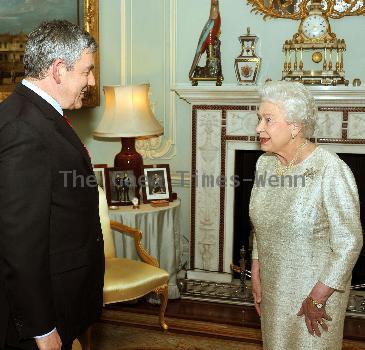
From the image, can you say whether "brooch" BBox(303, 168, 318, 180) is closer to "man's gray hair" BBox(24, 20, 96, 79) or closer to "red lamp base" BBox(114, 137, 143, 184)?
"man's gray hair" BBox(24, 20, 96, 79)

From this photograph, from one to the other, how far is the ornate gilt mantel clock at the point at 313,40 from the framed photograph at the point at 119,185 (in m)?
1.35

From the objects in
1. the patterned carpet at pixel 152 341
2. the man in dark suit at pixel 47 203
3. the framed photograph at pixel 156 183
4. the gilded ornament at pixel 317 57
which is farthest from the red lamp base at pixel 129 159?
the man in dark suit at pixel 47 203

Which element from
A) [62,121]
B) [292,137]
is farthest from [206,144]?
[62,121]

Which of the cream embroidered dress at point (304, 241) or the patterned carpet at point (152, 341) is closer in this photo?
the cream embroidered dress at point (304, 241)

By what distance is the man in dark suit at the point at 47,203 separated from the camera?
1.55 m

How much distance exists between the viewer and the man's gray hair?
172 centimetres

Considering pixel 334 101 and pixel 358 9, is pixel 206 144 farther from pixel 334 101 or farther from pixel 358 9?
pixel 358 9

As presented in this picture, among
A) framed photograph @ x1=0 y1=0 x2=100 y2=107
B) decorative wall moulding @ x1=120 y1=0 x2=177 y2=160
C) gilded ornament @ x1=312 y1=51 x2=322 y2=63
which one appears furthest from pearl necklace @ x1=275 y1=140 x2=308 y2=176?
framed photograph @ x1=0 y1=0 x2=100 y2=107

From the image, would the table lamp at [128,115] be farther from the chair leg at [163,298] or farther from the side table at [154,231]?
the chair leg at [163,298]

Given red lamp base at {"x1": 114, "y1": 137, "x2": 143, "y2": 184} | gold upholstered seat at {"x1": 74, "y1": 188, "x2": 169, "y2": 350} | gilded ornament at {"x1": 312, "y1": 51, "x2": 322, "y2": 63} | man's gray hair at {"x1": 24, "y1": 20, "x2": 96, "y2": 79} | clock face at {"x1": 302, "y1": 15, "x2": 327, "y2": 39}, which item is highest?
clock face at {"x1": 302, "y1": 15, "x2": 327, "y2": 39}

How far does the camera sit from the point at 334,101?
380cm

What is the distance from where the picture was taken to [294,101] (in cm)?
213

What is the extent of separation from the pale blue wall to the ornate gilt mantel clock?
0.07 meters

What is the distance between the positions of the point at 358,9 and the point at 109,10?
195 cm
